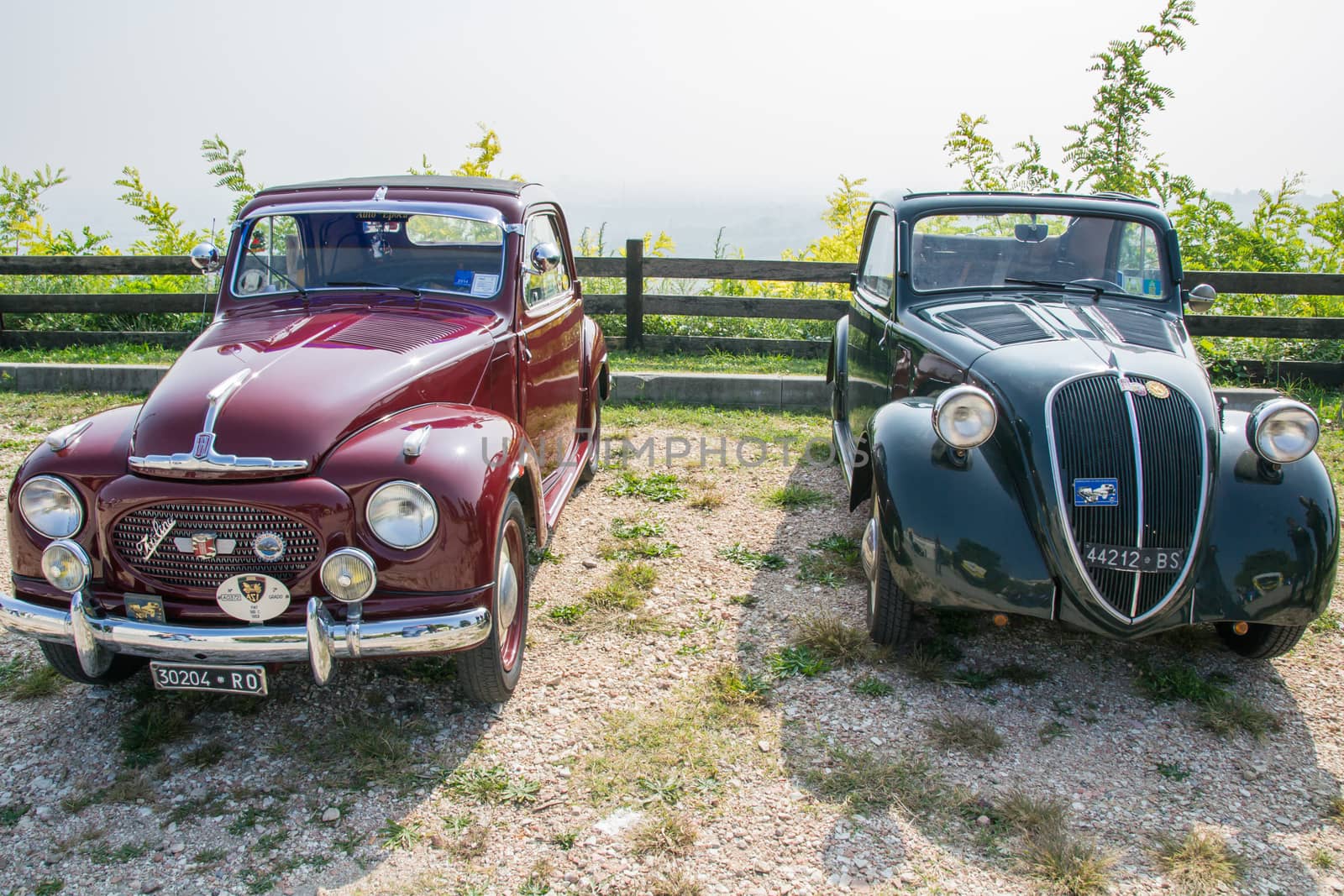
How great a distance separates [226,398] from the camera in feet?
10.6

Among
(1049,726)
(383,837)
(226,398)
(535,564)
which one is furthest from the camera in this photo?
(535,564)

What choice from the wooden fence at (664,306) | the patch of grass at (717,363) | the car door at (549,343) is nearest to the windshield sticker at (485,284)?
the car door at (549,343)

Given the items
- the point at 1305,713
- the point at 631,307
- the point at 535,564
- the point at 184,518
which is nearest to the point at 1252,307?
the point at 631,307

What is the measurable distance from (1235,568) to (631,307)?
701 cm

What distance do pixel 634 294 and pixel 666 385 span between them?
1492 millimetres

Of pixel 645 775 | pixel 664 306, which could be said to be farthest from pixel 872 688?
pixel 664 306

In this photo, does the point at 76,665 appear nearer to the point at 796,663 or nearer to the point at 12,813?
the point at 12,813

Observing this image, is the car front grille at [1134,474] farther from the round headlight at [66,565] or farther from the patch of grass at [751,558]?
the round headlight at [66,565]

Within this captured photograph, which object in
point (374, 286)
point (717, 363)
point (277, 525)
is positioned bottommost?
point (717, 363)

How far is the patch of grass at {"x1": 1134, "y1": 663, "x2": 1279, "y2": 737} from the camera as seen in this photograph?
3.48m

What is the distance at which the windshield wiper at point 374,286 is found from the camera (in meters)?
4.48

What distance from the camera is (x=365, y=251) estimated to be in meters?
4.65

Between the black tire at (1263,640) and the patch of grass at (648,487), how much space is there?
10.5 ft

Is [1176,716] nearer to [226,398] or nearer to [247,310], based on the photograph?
[226,398]
